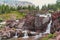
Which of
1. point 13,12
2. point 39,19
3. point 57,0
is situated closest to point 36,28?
point 39,19

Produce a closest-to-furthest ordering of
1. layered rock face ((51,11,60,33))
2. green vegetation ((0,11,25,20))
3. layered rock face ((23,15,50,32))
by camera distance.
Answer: layered rock face ((51,11,60,33)), layered rock face ((23,15,50,32)), green vegetation ((0,11,25,20))

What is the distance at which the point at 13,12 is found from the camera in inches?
683

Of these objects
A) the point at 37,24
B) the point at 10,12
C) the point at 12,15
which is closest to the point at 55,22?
the point at 37,24

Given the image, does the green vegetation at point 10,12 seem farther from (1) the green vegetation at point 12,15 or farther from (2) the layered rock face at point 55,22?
(2) the layered rock face at point 55,22

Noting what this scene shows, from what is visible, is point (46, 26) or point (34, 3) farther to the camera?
point (34, 3)

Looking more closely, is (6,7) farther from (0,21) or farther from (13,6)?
(0,21)

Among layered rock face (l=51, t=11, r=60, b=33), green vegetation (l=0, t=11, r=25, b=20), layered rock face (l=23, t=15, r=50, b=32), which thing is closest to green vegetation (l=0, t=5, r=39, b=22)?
green vegetation (l=0, t=11, r=25, b=20)

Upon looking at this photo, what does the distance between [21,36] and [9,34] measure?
0.60 meters

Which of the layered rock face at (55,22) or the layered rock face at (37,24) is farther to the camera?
the layered rock face at (37,24)

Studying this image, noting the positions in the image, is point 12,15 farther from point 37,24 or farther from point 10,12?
point 37,24

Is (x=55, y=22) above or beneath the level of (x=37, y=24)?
→ above

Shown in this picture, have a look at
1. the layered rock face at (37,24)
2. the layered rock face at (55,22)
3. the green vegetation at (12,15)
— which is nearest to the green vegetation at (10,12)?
the green vegetation at (12,15)

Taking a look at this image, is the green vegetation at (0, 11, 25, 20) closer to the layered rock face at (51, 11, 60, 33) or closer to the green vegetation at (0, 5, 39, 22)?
the green vegetation at (0, 5, 39, 22)

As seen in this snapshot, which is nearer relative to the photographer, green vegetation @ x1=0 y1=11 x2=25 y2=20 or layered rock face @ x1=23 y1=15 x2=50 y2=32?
layered rock face @ x1=23 y1=15 x2=50 y2=32
